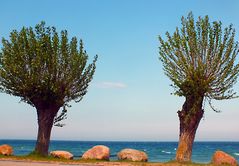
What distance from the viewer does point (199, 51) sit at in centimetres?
4328

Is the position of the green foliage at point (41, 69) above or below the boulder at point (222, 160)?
above

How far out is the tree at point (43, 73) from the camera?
47688mm

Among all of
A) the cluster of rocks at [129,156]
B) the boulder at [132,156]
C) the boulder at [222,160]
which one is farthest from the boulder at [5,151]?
the boulder at [222,160]

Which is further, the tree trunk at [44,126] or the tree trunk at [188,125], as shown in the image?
the tree trunk at [44,126]

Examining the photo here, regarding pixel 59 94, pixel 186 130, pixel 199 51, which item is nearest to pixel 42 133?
pixel 59 94

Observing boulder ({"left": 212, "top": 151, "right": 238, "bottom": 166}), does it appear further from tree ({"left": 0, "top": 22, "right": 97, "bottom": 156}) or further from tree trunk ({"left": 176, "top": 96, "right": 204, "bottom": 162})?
tree ({"left": 0, "top": 22, "right": 97, "bottom": 156})

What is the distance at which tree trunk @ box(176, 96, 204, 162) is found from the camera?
43.2m

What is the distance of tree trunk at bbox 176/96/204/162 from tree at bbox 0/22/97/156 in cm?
1331

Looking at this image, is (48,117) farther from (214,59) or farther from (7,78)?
(214,59)

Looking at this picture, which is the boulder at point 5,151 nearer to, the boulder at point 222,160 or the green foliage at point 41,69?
the green foliage at point 41,69

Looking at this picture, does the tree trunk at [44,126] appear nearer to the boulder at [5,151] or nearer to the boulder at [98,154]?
the boulder at [98,154]

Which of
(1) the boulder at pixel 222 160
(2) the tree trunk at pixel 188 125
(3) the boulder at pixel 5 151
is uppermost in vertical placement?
(2) the tree trunk at pixel 188 125

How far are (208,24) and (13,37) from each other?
2281 centimetres

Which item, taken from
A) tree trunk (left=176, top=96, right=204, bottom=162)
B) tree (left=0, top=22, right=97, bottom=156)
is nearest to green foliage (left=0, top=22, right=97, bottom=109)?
tree (left=0, top=22, right=97, bottom=156)
